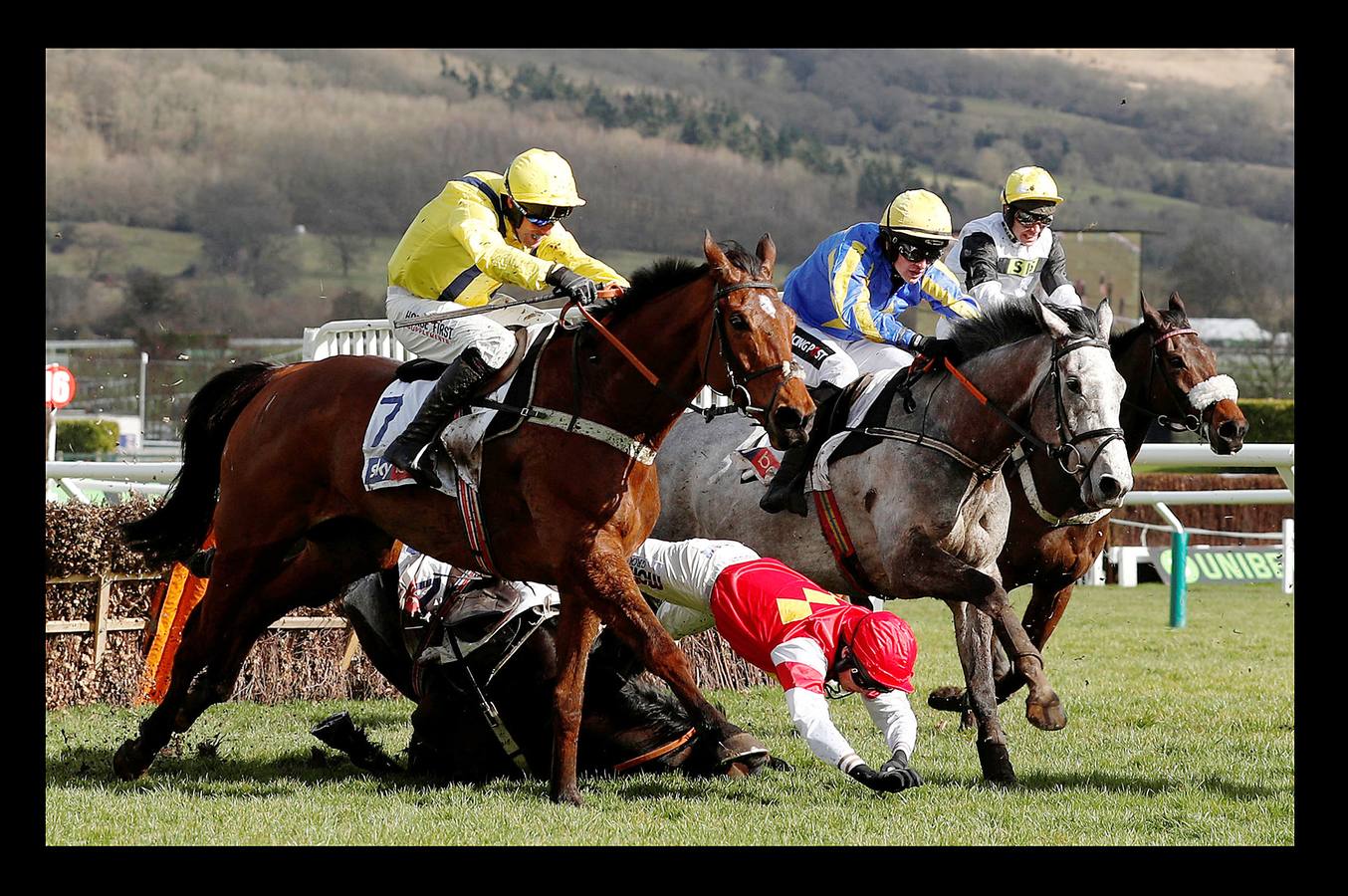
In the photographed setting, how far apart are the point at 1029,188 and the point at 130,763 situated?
15.6 feet

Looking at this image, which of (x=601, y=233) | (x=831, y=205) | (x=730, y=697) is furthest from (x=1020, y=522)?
(x=831, y=205)

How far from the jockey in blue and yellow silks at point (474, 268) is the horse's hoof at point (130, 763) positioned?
4.84 feet

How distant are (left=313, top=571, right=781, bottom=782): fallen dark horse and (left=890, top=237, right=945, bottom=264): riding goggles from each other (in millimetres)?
2158

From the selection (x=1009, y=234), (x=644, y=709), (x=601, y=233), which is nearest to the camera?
(x=644, y=709)

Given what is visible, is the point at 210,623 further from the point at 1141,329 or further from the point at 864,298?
the point at 1141,329

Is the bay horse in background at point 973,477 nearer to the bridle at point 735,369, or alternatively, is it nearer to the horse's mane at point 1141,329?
the horse's mane at point 1141,329

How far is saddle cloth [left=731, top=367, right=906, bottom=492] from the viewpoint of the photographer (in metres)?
6.53

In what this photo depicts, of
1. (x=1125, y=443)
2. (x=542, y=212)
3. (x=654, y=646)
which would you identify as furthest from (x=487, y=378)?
(x=1125, y=443)

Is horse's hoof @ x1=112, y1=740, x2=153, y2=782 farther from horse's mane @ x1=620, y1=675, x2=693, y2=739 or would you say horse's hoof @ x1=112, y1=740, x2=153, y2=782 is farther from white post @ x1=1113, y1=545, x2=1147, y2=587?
white post @ x1=1113, y1=545, x2=1147, y2=587

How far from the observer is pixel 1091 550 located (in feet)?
23.6

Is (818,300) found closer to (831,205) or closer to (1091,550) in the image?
(1091,550)

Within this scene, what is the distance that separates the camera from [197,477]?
6711 millimetres

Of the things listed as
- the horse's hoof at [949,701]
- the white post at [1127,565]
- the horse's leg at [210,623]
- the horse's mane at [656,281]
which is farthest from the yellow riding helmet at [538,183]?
the white post at [1127,565]
